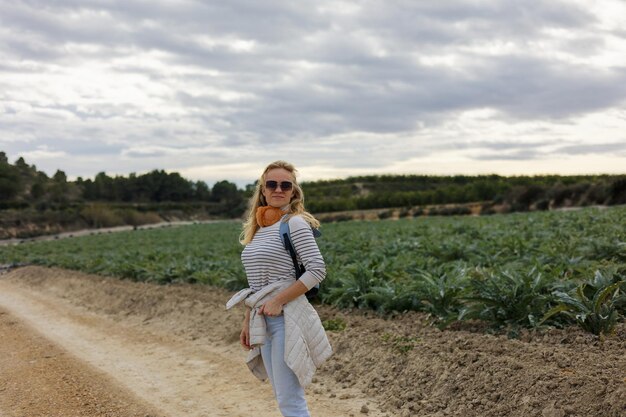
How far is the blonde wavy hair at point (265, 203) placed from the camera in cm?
395

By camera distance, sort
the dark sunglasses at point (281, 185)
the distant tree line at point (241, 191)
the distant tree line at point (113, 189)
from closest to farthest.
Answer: the dark sunglasses at point (281, 185) → the distant tree line at point (241, 191) → the distant tree line at point (113, 189)

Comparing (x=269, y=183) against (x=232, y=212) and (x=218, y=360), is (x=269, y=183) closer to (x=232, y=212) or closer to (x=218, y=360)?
(x=218, y=360)

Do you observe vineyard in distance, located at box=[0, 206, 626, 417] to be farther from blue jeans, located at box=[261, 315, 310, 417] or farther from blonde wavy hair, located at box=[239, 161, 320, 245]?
blonde wavy hair, located at box=[239, 161, 320, 245]

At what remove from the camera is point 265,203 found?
4137mm

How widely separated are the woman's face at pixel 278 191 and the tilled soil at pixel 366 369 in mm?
2413

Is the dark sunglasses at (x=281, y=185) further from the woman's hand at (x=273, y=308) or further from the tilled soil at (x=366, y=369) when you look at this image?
the tilled soil at (x=366, y=369)

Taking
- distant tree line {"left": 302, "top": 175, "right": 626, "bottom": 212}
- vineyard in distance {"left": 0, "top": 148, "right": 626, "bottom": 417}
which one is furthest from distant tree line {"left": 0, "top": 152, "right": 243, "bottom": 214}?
vineyard in distance {"left": 0, "top": 148, "right": 626, "bottom": 417}

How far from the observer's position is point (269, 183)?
12.9 feet

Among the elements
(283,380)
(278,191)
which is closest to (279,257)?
(278,191)

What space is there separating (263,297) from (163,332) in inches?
262

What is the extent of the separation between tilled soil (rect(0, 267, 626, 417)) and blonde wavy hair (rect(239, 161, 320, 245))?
2.19 m

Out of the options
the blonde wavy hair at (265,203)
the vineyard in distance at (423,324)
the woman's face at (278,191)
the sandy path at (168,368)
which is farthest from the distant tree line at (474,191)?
the woman's face at (278,191)

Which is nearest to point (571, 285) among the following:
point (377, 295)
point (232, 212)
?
point (377, 295)

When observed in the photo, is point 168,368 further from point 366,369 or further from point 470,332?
point 470,332
